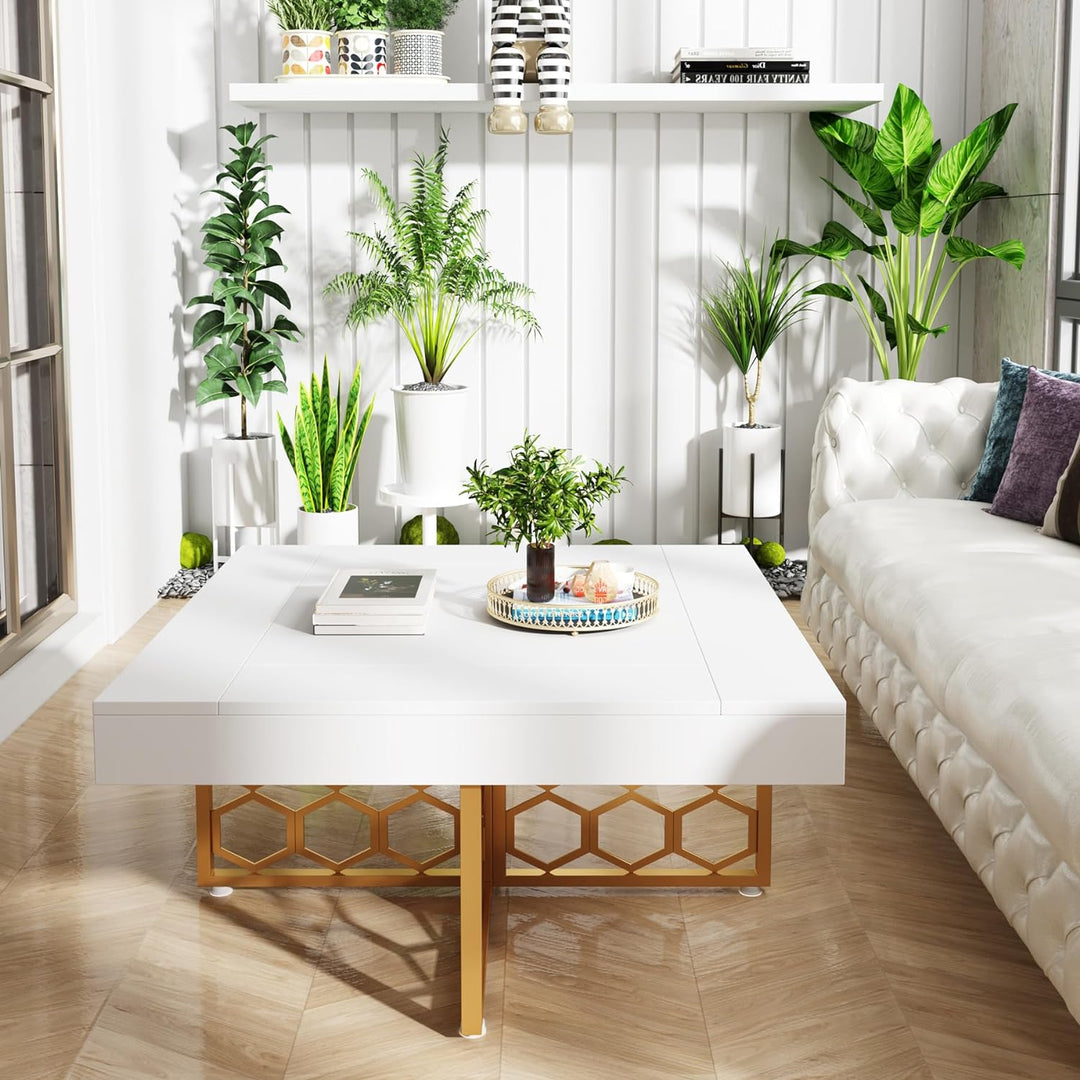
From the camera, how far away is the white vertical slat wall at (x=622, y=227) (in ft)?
14.6

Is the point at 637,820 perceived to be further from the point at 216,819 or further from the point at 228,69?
the point at 228,69

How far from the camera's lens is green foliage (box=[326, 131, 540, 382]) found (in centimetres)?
426

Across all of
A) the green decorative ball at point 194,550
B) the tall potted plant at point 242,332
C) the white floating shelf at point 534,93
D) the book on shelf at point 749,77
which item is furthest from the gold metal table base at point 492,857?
the book on shelf at point 749,77

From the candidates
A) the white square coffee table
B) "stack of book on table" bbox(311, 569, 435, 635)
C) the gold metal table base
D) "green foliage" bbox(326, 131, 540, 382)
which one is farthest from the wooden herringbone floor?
"green foliage" bbox(326, 131, 540, 382)

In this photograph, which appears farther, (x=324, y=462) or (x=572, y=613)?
(x=324, y=462)

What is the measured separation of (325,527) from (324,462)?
21 centimetres

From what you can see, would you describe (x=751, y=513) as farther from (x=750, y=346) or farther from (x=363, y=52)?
(x=363, y=52)

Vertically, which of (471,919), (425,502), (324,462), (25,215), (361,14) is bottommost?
(471,919)

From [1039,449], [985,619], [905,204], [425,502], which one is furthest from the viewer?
[425,502]

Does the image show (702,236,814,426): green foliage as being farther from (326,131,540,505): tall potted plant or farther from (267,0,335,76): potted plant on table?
(267,0,335,76): potted plant on table

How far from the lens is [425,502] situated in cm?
424

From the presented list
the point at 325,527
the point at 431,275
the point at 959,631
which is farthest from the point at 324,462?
the point at 959,631

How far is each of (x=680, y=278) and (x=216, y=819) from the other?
281 centimetres

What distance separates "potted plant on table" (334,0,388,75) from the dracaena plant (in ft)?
4.58
